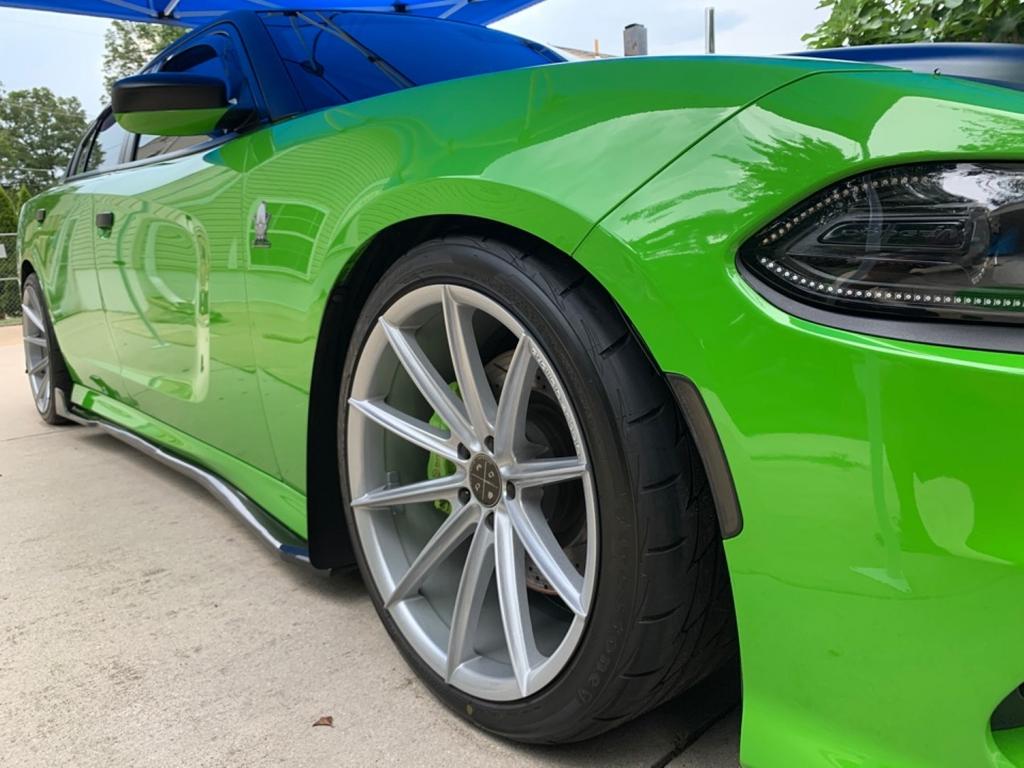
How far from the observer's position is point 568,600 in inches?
48.9

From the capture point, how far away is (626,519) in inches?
44.2

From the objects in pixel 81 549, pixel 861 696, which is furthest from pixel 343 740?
pixel 81 549

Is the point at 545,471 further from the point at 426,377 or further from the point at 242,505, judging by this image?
the point at 242,505

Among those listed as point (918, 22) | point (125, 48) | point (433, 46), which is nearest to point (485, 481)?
point (433, 46)

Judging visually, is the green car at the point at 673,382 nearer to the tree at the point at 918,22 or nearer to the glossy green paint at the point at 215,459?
the glossy green paint at the point at 215,459

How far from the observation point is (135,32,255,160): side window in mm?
2184

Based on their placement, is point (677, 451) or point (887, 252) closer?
point (887, 252)

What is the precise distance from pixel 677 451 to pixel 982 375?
1.31ft

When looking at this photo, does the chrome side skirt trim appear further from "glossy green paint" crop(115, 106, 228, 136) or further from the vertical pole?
the vertical pole

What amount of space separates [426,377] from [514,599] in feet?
1.40

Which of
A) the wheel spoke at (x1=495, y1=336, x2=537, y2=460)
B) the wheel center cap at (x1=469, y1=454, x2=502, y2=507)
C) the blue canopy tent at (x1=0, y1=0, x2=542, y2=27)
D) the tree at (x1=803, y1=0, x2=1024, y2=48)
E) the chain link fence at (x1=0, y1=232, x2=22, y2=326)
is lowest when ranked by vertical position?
the chain link fence at (x1=0, y1=232, x2=22, y2=326)

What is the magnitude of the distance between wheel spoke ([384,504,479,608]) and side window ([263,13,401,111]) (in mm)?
1160

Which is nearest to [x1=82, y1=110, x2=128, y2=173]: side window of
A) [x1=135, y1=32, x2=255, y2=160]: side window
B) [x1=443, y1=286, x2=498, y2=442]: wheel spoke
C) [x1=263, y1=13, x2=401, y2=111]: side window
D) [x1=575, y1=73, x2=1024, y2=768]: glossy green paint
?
[x1=135, y1=32, x2=255, y2=160]: side window

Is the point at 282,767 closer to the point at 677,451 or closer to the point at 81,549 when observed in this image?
the point at 677,451
